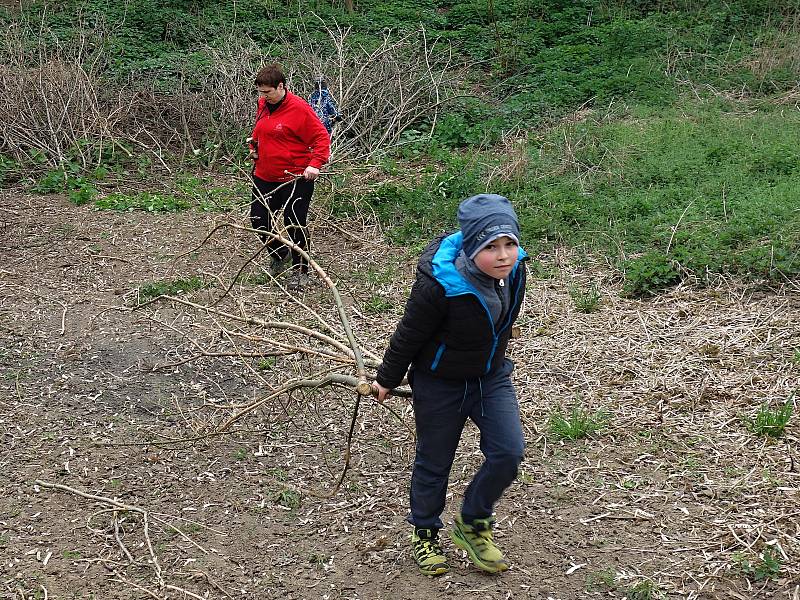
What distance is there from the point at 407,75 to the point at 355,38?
2047 millimetres

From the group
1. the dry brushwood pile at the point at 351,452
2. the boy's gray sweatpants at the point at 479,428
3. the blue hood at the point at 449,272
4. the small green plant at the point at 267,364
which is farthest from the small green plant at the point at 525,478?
the small green plant at the point at 267,364

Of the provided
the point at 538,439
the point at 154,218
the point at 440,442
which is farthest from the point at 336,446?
the point at 154,218

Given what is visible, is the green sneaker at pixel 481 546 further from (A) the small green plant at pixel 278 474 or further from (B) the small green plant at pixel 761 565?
(A) the small green plant at pixel 278 474

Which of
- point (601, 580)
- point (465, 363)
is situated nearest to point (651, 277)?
point (601, 580)

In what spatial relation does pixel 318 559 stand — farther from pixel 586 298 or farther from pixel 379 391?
pixel 586 298

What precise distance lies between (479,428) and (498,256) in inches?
30.4

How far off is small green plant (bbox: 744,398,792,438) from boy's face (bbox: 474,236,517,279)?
88.3 inches

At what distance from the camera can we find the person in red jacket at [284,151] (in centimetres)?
718

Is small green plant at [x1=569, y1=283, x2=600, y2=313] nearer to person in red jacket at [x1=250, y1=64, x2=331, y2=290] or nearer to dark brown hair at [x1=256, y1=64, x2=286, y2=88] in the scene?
person in red jacket at [x1=250, y1=64, x2=331, y2=290]

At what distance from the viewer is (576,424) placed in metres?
5.08

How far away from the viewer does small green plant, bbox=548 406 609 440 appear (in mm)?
5070

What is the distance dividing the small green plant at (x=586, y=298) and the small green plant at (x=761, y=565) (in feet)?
9.63

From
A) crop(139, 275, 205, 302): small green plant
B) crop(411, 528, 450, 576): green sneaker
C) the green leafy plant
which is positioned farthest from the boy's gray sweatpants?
crop(139, 275, 205, 302): small green plant

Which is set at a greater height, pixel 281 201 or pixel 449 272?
pixel 449 272
